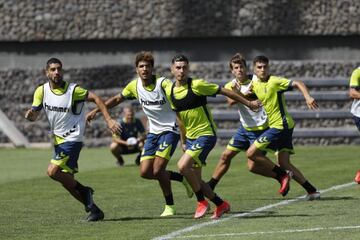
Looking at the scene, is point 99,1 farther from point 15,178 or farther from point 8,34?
point 15,178

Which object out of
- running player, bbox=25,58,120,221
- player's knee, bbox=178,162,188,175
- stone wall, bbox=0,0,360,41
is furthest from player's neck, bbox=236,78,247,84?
stone wall, bbox=0,0,360,41

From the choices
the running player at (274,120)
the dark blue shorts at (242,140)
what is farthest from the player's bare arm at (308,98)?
the dark blue shorts at (242,140)

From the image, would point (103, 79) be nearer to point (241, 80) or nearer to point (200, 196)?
point (241, 80)

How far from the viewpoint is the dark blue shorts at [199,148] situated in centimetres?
1623

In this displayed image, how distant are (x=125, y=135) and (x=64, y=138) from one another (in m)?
12.3

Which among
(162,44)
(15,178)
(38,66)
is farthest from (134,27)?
(15,178)

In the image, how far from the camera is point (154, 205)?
18.0 m

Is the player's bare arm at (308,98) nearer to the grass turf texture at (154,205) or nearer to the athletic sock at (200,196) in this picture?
the grass turf texture at (154,205)

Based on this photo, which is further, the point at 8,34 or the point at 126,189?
the point at 8,34

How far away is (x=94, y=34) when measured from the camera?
4066cm

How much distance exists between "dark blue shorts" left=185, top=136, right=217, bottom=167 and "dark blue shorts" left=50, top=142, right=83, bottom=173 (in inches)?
55.9

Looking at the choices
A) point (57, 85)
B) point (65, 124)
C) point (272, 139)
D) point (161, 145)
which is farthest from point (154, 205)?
point (57, 85)

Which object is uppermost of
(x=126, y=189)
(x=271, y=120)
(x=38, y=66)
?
(x=271, y=120)

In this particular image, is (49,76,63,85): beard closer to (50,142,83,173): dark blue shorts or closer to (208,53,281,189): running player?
(50,142,83,173): dark blue shorts
